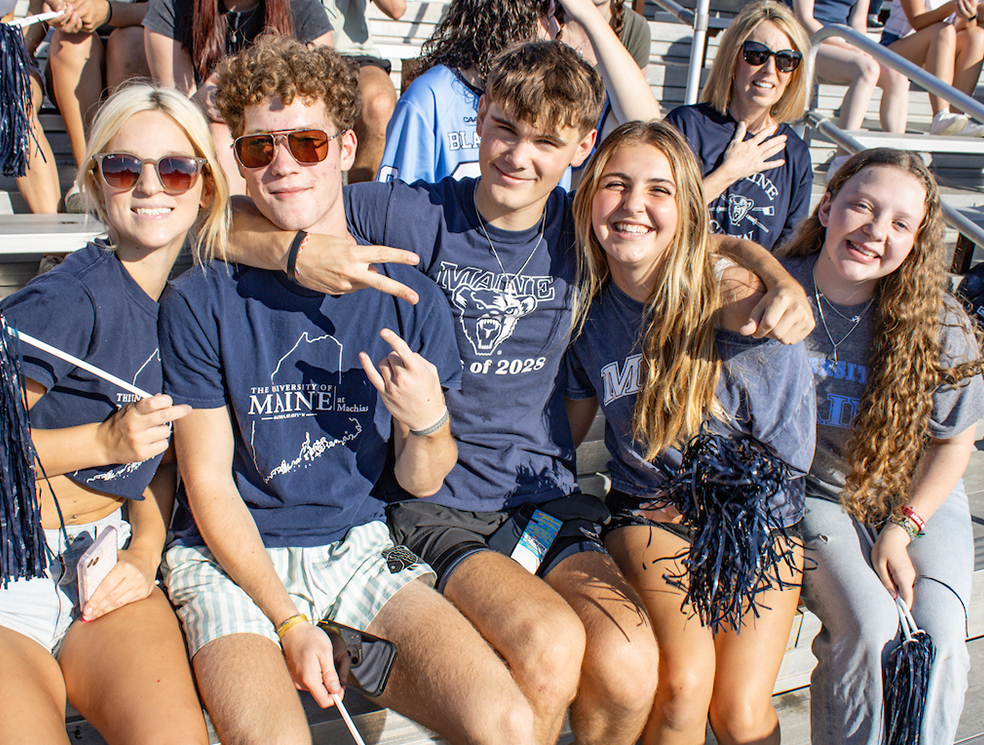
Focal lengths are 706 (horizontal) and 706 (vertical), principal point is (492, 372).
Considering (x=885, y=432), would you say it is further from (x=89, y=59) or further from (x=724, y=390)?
(x=89, y=59)

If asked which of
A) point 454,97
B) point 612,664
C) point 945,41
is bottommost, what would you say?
point 612,664

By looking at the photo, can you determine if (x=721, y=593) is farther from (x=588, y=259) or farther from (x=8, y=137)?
(x=8, y=137)

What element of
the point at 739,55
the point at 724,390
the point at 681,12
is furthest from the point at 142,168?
the point at 681,12

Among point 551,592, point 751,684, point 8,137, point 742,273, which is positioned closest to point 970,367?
point 742,273

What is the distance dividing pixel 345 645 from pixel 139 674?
48cm

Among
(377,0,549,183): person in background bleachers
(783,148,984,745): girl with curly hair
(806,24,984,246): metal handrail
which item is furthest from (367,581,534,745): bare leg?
→ (806,24,984,246): metal handrail

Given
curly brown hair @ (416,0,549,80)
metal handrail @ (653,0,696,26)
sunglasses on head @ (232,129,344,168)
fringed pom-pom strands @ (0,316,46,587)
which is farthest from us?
metal handrail @ (653,0,696,26)

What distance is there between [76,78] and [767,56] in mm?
3226

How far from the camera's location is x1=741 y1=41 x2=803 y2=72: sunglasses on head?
3.09 meters

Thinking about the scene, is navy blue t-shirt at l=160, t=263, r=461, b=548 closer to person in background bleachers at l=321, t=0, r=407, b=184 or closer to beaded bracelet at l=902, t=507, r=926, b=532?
person in background bleachers at l=321, t=0, r=407, b=184

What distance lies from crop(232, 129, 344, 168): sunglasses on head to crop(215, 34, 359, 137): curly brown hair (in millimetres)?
90

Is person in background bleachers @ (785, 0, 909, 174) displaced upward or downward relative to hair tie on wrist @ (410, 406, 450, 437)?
upward

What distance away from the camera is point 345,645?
184 centimetres

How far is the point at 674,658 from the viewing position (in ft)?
6.51
